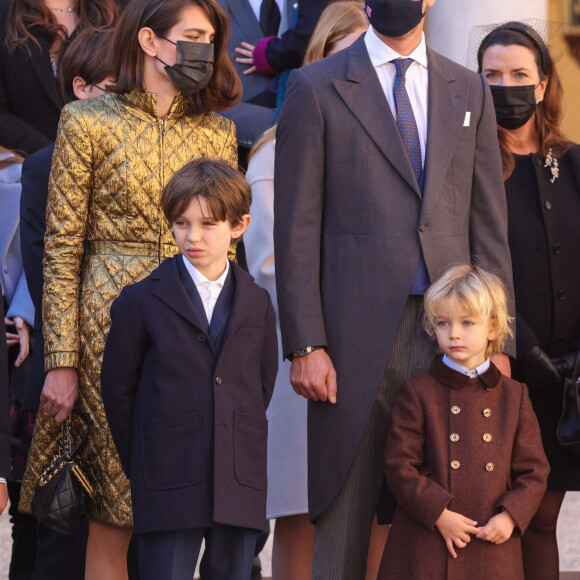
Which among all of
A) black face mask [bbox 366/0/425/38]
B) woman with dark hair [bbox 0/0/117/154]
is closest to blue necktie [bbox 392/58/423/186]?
black face mask [bbox 366/0/425/38]

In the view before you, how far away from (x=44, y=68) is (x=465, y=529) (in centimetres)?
313

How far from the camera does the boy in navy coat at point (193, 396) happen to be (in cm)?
365

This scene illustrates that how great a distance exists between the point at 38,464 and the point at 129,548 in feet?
1.43

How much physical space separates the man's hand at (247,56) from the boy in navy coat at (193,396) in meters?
2.13

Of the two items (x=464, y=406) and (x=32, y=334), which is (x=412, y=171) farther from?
(x=32, y=334)

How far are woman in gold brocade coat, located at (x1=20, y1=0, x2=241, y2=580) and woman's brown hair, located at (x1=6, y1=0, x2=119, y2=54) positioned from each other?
4.94 feet

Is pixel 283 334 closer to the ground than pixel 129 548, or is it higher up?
higher up

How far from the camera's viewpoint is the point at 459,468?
377 centimetres

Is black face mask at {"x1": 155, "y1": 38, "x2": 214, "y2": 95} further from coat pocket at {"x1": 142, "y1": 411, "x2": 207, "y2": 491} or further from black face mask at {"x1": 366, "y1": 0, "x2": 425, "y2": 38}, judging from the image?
coat pocket at {"x1": 142, "y1": 411, "x2": 207, "y2": 491}

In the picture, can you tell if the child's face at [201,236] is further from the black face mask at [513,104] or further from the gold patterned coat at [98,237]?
the black face mask at [513,104]

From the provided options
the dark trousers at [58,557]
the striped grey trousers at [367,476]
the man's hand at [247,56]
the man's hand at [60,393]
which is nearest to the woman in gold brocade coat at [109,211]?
the man's hand at [60,393]

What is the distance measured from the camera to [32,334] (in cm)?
509

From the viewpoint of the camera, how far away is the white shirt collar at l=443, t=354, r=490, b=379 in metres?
3.86

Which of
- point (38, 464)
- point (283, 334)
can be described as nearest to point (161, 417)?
point (283, 334)
